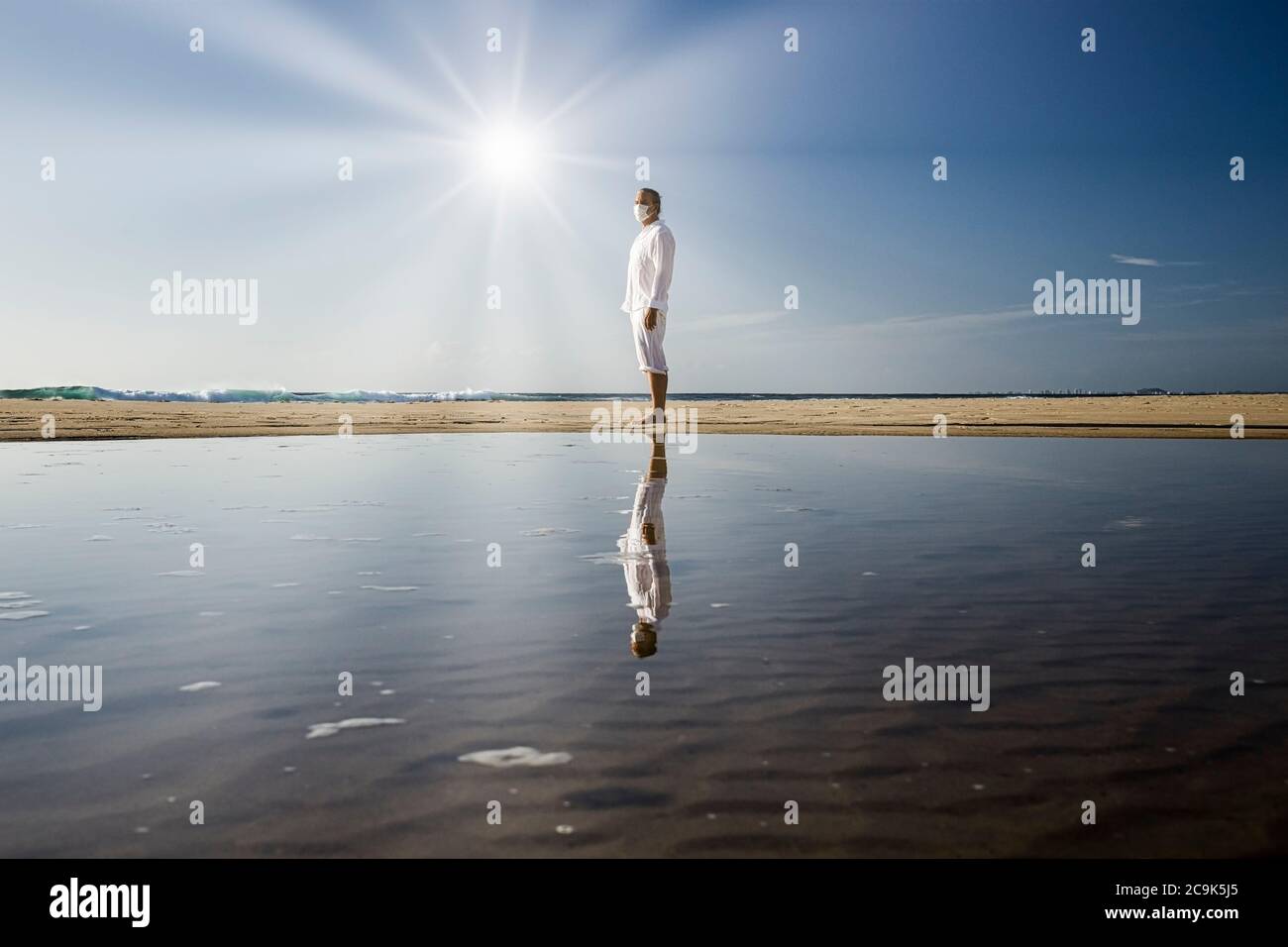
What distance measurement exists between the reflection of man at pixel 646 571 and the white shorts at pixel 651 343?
4860mm

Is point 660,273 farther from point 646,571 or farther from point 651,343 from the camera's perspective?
point 646,571

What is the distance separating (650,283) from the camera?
596 inches

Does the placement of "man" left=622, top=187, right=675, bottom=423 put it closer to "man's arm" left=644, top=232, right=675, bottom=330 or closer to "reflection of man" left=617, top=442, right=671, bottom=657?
"man's arm" left=644, top=232, right=675, bottom=330

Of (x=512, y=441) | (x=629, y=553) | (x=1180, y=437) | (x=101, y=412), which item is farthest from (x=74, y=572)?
(x=101, y=412)

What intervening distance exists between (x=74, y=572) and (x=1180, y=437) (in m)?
26.1

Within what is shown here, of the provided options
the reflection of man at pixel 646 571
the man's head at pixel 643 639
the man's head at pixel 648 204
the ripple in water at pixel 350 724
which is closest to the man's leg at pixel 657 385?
the man's head at pixel 648 204

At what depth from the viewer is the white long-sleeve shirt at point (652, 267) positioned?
14.8 m

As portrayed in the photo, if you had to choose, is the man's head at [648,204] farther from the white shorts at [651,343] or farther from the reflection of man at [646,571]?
the reflection of man at [646,571]

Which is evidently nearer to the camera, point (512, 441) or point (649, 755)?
point (649, 755)
